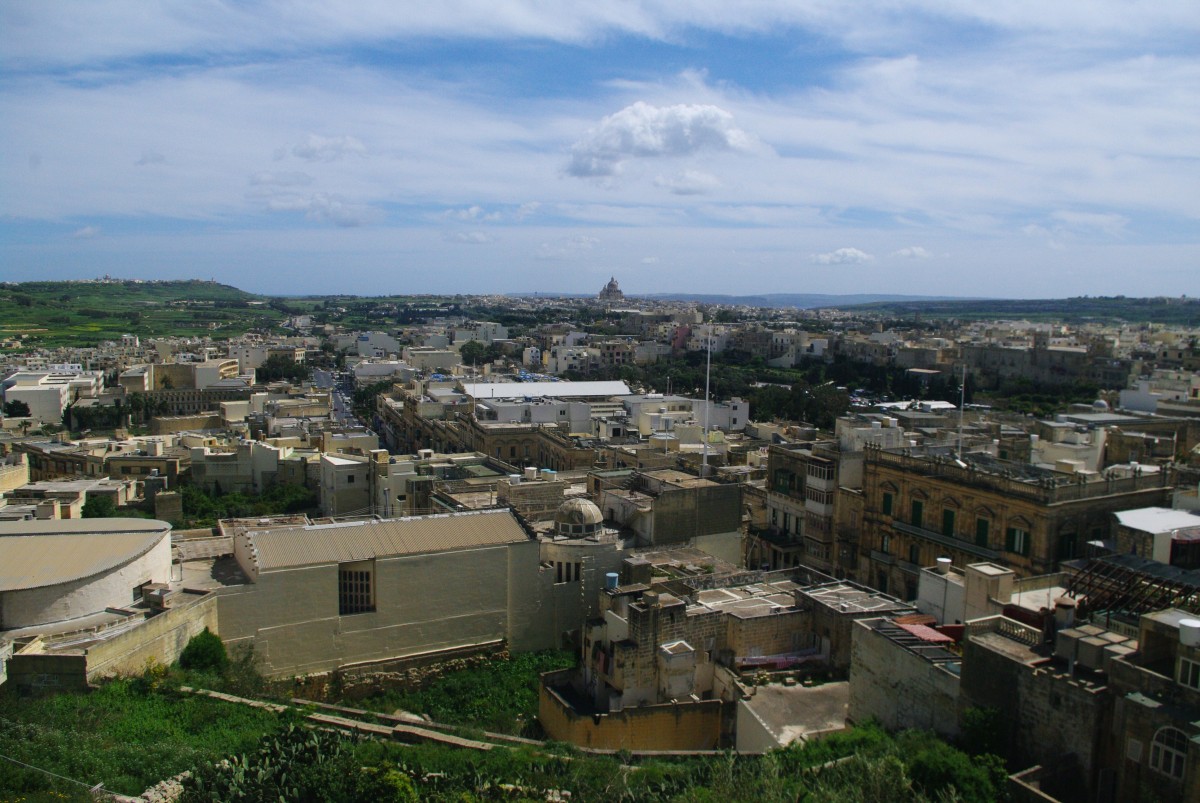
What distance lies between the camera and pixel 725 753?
17016mm

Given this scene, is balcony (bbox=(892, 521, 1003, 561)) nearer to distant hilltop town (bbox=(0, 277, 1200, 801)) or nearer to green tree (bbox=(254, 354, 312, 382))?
distant hilltop town (bbox=(0, 277, 1200, 801))

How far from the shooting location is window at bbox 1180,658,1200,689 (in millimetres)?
12461

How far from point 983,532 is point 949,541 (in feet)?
4.02

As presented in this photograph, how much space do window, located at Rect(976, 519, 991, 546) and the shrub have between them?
69.3ft

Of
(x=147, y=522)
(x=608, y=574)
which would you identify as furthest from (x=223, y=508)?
(x=608, y=574)

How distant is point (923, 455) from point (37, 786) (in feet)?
83.1

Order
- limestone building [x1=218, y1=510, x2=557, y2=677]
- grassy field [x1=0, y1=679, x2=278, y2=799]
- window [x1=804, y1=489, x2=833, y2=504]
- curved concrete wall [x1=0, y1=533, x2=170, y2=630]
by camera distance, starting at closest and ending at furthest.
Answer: grassy field [x1=0, y1=679, x2=278, y2=799] → curved concrete wall [x1=0, y1=533, x2=170, y2=630] → limestone building [x1=218, y1=510, x2=557, y2=677] → window [x1=804, y1=489, x2=833, y2=504]

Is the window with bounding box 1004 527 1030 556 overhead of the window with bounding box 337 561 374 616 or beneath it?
overhead

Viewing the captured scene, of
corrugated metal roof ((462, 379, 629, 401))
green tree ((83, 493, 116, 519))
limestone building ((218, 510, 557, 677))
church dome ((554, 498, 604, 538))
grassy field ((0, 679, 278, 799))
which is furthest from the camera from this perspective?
corrugated metal roof ((462, 379, 629, 401))

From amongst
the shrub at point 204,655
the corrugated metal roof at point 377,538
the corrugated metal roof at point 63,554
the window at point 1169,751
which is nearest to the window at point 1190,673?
the window at point 1169,751

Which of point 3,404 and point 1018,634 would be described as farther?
point 3,404

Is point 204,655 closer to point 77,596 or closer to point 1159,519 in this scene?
point 77,596

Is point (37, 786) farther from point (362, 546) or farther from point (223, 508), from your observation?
point (223, 508)

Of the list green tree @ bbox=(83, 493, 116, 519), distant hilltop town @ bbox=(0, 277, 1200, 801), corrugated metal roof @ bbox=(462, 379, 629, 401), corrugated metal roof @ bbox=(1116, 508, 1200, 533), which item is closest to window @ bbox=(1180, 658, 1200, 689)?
distant hilltop town @ bbox=(0, 277, 1200, 801)
